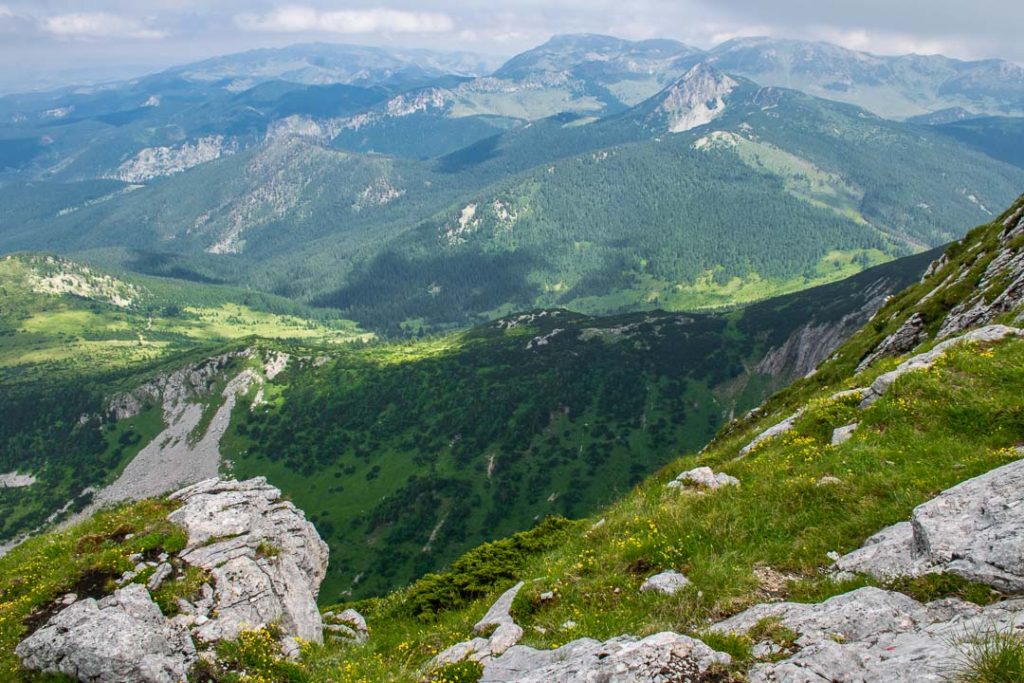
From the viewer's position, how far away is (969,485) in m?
15.9

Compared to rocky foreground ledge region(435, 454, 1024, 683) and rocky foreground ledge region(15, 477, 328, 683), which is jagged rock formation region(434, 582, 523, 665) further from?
rocky foreground ledge region(15, 477, 328, 683)

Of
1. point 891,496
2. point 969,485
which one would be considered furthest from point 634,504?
point 969,485

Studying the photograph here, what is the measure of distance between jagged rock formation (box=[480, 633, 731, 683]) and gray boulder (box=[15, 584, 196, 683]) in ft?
45.7

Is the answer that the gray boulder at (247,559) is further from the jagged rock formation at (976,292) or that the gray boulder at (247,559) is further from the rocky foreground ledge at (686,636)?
the jagged rock formation at (976,292)

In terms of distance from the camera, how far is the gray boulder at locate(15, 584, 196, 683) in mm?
20688

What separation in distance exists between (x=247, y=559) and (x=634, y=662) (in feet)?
71.2

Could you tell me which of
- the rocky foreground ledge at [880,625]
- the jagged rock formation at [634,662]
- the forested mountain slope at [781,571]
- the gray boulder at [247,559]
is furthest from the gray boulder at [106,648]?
the jagged rock formation at [634,662]

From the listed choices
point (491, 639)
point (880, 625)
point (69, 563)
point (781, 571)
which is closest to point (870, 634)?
point (880, 625)

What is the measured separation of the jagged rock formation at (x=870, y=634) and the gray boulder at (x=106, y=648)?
63.9ft

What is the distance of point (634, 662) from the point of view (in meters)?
13.0

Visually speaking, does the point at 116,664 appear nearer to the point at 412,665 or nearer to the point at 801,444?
the point at 412,665

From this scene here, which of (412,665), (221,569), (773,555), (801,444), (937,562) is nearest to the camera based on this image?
(937,562)

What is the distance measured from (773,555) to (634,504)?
7.37 meters

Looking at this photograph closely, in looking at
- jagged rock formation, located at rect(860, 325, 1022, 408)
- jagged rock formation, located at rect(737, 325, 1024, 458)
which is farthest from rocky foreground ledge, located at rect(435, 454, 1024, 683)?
jagged rock formation, located at rect(860, 325, 1022, 408)
